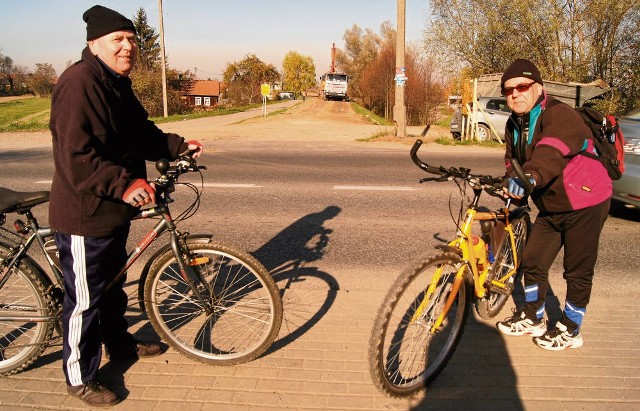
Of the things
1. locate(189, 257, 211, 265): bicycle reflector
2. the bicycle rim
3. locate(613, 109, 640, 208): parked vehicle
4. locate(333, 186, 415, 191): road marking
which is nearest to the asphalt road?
locate(333, 186, 415, 191): road marking

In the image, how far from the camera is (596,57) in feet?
62.3

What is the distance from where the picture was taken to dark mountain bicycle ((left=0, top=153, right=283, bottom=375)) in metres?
2.86

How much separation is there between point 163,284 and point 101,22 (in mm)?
1565

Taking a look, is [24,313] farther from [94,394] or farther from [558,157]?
[558,157]

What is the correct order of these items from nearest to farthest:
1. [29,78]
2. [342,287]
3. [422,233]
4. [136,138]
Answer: [136,138] → [342,287] → [422,233] → [29,78]

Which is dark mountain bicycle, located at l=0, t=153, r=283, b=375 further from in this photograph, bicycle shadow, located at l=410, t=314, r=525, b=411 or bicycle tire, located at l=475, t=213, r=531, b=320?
bicycle tire, located at l=475, t=213, r=531, b=320

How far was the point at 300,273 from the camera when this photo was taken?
15.2ft

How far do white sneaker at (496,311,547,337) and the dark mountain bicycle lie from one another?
67.4 inches

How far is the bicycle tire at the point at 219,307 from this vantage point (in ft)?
9.69

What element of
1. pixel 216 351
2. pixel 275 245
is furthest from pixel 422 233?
pixel 216 351

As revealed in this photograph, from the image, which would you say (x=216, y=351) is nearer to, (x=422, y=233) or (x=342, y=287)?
(x=342, y=287)

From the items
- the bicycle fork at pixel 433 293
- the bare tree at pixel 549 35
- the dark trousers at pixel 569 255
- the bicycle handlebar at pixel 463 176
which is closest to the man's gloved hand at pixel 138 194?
the bicycle handlebar at pixel 463 176

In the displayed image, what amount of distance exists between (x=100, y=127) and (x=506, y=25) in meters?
21.8

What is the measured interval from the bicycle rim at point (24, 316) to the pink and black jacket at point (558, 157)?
303 cm
